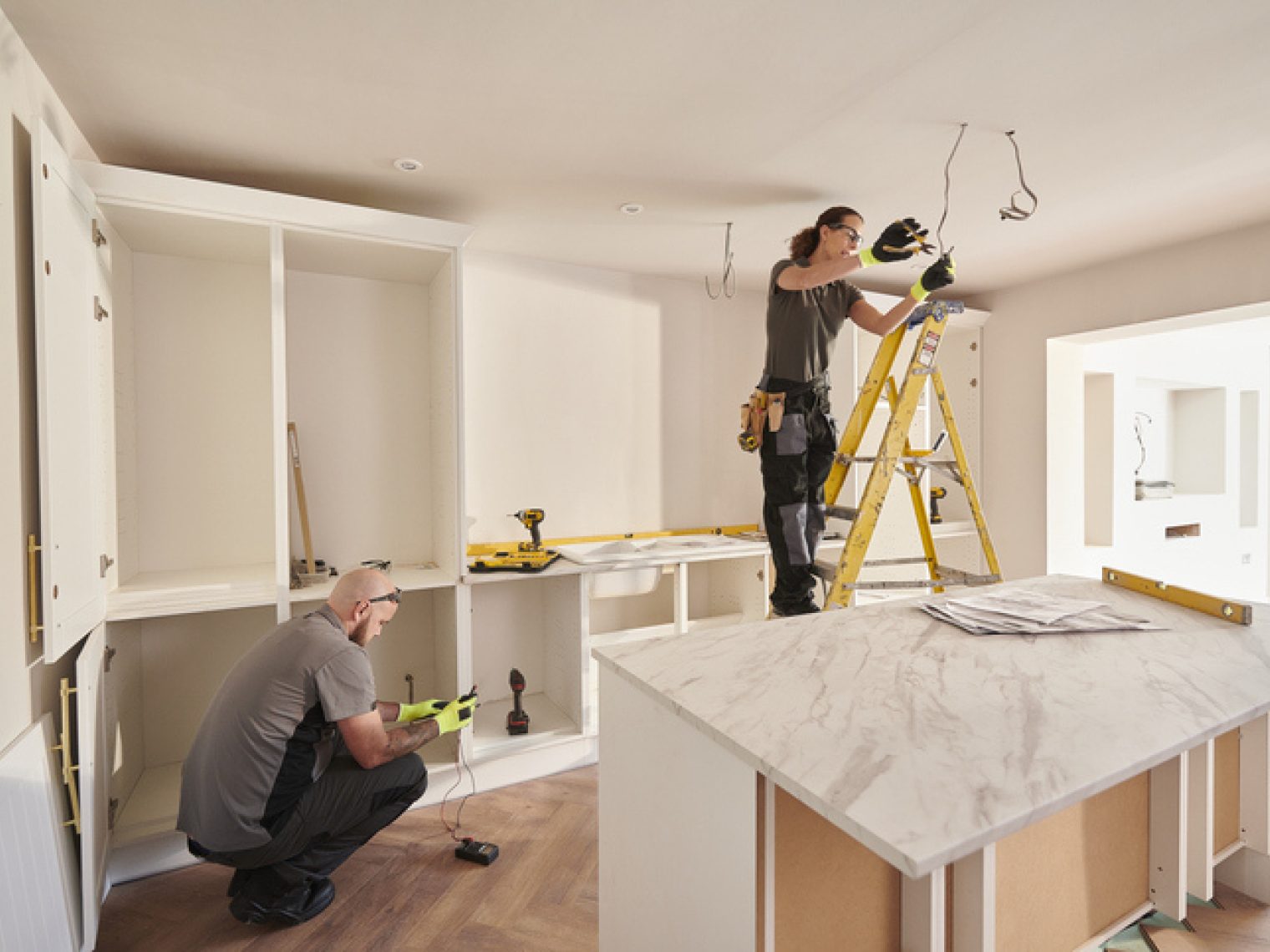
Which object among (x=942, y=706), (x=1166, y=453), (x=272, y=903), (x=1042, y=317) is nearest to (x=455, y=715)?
(x=272, y=903)

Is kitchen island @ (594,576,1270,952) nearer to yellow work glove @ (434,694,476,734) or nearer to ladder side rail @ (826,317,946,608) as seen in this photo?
ladder side rail @ (826,317,946,608)

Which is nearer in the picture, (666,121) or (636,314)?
(666,121)

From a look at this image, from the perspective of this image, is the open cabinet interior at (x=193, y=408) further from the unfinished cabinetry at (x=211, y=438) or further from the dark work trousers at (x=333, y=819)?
the dark work trousers at (x=333, y=819)

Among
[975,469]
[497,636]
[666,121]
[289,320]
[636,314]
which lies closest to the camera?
[666,121]

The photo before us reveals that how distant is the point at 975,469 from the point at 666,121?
10.7 ft

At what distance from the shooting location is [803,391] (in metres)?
2.30

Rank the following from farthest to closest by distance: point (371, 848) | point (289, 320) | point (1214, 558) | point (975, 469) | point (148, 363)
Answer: point (1214, 558), point (975, 469), point (289, 320), point (148, 363), point (371, 848)

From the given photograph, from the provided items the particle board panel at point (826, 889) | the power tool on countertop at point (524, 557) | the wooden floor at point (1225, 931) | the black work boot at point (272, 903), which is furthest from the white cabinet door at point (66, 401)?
the wooden floor at point (1225, 931)

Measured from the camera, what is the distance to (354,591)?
2057mm

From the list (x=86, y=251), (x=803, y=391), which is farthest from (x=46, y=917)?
(x=803, y=391)

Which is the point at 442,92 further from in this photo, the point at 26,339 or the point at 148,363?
the point at 148,363

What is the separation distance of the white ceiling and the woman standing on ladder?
369 mm

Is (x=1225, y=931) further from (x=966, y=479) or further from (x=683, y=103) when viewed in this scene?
(x=683, y=103)

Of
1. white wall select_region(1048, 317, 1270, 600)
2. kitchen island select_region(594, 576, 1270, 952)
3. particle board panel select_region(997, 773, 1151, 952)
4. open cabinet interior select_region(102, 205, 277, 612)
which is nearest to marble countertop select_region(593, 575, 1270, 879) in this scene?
kitchen island select_region(594, 576, 1270, 952)
